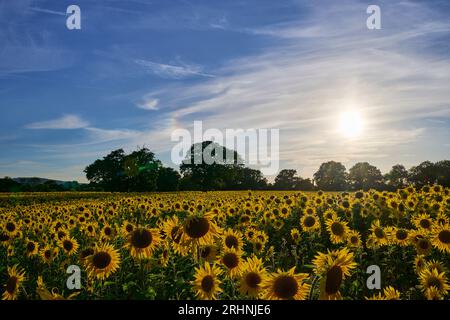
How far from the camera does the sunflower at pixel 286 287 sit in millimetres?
4234

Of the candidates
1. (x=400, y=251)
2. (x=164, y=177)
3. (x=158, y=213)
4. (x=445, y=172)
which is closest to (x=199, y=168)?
(x=164, y=177)

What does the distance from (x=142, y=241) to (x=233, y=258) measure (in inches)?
63.6

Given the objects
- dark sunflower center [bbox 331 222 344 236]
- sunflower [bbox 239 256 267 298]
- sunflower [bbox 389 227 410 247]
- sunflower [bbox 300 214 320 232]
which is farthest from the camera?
sunflower [bbox 300 214 320 232]

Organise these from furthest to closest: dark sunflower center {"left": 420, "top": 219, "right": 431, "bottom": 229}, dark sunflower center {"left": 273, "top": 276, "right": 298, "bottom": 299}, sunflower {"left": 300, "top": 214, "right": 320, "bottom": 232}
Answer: sunflower {"left": 300, "top": 214, "right": 320, "bottom": 232}, dark sunflower center {"left": 420, "top": 219, "right": 431, "bottom": 229}, dark sunflower center {"left": 273, "top": 276, "right": 298, "bottom": 299}

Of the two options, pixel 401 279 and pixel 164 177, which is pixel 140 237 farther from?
pixel 164 177

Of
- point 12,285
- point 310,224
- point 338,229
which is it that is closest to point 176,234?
point 12,285

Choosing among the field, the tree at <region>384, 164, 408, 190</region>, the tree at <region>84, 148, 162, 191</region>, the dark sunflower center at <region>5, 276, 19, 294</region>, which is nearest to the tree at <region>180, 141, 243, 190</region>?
the tree at <region>84, 148, 162, 191</region>

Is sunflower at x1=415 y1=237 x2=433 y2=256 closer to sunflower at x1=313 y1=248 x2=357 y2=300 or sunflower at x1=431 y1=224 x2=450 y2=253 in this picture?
sunflower at x1=431 y1=224 x2=450 y2=253

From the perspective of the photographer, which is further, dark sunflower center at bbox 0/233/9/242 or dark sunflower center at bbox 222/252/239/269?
dark sunflower center at bbox 0/233/9/242

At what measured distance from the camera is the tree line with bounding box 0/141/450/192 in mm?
69144

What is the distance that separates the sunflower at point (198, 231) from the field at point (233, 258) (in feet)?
0.05

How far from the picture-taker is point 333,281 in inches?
161
